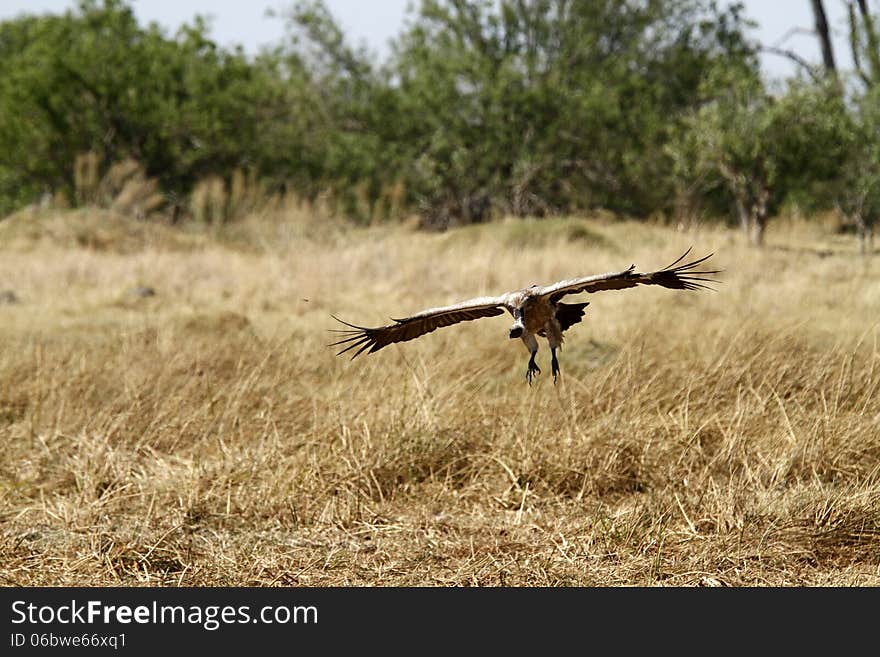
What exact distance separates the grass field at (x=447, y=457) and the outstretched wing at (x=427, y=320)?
2.06 metres

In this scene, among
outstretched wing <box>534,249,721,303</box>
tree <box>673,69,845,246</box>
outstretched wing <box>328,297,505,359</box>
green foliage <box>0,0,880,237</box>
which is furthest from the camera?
green foliage <box>0,0,880,237</box>

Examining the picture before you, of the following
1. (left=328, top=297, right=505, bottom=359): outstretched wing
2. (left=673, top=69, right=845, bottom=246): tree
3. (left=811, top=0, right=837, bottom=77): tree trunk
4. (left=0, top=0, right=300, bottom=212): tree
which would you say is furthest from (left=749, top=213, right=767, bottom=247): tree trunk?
(left=328, top=297, right=505, bottom=359): outstretched wing

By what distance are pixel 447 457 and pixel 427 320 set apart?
291cm

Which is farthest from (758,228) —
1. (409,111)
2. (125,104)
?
(125,104)

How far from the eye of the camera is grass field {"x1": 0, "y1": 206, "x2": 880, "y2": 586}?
4.20 m

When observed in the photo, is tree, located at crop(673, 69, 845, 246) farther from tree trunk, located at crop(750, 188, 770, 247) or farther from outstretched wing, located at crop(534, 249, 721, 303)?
outstretched wing, located at crop(534, 249, 721, 303)

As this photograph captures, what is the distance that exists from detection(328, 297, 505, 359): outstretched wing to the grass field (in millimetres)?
2064

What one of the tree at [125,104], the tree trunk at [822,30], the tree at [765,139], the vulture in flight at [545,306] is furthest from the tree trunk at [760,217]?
the vulture in flight at [545,306]

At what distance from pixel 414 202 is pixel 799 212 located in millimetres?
8011

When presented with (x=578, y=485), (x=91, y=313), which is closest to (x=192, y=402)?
(x=578, y=485)

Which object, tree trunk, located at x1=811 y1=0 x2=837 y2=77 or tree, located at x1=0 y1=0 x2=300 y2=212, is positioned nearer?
tree, located at x1=0 y1=0 x2=300 y2=212

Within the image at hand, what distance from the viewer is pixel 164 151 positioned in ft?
72.7

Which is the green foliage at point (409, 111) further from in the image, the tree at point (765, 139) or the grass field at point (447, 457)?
the grass field at point (447, 457)

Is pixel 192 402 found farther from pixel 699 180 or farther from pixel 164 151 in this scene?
pixel 164 151
